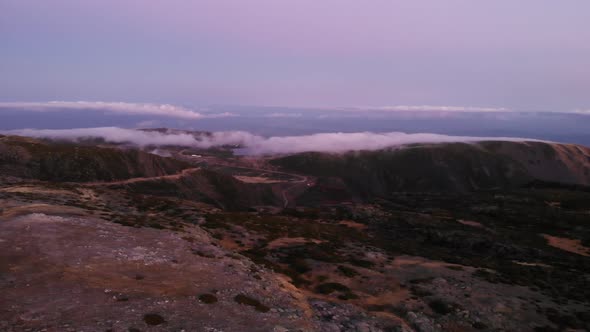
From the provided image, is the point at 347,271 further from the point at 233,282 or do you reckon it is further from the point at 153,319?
the point at 153,319

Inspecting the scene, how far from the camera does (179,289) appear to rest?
80.5 ft

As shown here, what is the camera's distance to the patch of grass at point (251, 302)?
2435 cm

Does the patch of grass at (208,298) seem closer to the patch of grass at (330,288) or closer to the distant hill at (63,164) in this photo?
the patch of grass at (330,288)

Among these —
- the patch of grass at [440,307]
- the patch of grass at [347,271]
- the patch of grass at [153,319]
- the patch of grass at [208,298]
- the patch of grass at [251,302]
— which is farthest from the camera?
the patch of grass at [347,271]

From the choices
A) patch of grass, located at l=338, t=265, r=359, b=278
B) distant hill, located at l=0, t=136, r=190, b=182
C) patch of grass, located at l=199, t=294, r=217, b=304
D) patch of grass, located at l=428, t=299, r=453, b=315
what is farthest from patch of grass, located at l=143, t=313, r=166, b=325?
distant hill, located at l=0, t=136, r=190, b=182

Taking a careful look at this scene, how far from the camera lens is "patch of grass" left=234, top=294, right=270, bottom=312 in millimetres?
24350

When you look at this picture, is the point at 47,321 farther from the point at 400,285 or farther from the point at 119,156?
the point at 119,156

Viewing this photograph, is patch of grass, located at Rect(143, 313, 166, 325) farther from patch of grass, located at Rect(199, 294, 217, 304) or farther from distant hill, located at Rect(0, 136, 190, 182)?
distant hill, located at Rect(0, 136, 190, 182)

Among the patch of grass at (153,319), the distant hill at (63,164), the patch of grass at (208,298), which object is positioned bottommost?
the distant hill at (63,164)

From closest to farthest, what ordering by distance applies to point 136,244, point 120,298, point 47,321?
point 47,321 → point 120,298 → point 136,244

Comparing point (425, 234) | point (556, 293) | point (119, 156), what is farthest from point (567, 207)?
point (119, 156)

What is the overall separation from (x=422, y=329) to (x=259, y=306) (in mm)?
13941

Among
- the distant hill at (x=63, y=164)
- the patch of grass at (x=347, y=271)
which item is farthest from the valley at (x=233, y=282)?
the distant hill at (x=63, y=164)

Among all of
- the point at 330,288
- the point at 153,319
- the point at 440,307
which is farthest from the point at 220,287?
the point at 440,307
